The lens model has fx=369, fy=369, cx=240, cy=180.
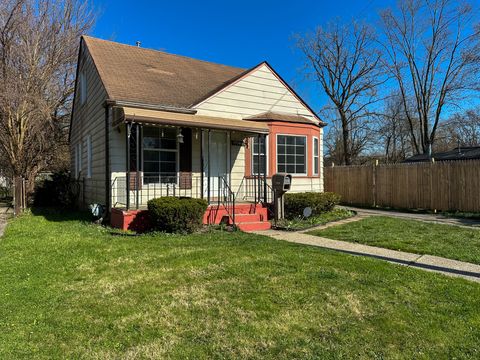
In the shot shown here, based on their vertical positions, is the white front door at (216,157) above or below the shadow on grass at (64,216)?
above

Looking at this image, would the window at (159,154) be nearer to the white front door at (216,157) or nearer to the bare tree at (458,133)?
the white front door at (216,157)

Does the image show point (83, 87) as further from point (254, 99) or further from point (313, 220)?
point (313, 220)

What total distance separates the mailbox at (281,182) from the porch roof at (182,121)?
1562 mm

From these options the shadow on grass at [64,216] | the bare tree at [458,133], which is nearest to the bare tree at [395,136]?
the bare tree at [458,133]

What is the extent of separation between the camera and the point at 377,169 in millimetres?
16297

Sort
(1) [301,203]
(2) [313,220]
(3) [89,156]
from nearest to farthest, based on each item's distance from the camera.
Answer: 1. (2) [313,220]
2. (1) [301,203]
3. (3) [89,156]

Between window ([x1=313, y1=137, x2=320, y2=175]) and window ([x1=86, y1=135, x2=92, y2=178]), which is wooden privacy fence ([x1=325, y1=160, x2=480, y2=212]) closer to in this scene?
window ([x1=313, y1=137, x2=320, y2=175])

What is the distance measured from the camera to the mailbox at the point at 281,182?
10.0 m

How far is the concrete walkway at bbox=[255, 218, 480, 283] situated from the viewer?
549 cm

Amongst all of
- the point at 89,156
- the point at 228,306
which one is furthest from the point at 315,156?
the point at 228,306

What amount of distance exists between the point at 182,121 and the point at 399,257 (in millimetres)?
5869

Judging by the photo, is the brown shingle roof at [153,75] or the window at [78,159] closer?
the brown shingle roof at [153,75]

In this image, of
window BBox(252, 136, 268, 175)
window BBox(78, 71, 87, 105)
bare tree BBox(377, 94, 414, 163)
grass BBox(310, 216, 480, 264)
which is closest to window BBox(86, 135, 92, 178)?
window BBox(78, 71, 87, 105)

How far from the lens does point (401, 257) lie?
6375 mm
